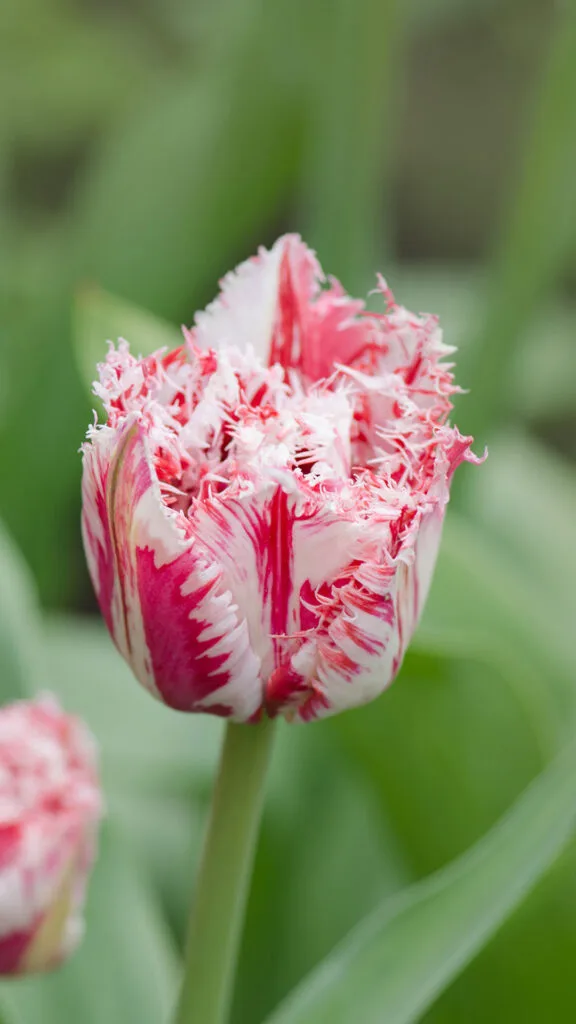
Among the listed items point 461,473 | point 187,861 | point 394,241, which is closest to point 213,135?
point 461,473

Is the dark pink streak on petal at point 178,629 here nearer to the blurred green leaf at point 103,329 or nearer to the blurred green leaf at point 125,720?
the blurred green leaf at point 103,329

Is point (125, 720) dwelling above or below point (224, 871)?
below

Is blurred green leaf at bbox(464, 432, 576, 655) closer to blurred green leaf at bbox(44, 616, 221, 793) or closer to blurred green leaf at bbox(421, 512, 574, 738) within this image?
blurred green leaf at bbox(421, 512, 574, 738)

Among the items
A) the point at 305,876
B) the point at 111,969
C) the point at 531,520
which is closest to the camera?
the point at 111,969

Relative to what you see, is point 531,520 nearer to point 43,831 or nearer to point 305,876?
point 305,876

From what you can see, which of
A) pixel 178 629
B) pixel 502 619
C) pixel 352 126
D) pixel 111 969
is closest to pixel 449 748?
pixel 502 619

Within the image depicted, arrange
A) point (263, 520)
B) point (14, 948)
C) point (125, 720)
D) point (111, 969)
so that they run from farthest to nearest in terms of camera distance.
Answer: point (125, 720) < point (111, 969) < point (14, 948) < point (263, 520)

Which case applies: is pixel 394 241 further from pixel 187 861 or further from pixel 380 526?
pixel 380 526
